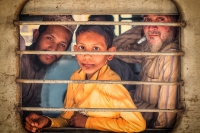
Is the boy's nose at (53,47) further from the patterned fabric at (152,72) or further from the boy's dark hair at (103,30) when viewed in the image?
the patterned fabric at (152,72)

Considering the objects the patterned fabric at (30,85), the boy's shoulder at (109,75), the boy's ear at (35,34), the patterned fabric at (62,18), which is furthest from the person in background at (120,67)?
the patterned fabric at (30,85)

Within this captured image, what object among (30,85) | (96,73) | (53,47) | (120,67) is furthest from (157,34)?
(30,85)

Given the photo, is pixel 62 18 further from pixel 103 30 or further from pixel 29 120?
pixel 29 120

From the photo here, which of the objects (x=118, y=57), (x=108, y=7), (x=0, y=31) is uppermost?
(x=108, y=7)

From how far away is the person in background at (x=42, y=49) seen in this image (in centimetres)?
302

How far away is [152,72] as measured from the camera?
3010mm

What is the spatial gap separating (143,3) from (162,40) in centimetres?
39

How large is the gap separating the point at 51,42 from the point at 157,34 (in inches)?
39.4

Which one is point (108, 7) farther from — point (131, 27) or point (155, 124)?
point (155, 124)

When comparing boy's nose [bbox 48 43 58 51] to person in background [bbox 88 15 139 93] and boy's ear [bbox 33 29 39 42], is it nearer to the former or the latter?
boy's ear [bbox 33 29 39 42]

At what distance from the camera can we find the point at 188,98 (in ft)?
9.86

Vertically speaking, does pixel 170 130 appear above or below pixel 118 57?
below

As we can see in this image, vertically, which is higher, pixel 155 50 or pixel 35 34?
pixel 35 34

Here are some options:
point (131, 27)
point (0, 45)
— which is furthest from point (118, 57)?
point (0, 45)
